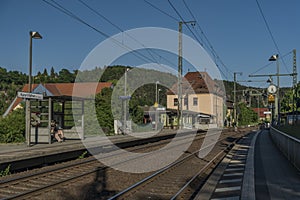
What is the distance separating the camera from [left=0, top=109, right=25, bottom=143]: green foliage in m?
22.1

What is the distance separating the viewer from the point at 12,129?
22.5 meters

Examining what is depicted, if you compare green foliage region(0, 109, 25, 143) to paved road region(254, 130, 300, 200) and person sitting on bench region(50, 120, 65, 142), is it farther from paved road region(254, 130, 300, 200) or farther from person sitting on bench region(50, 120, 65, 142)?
paved road region(254, 130, 300, 200)

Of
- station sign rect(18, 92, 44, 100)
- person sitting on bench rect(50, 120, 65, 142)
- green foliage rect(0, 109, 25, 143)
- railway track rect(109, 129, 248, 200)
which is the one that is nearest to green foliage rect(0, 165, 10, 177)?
railway track rect(109, 129, 248, 200)

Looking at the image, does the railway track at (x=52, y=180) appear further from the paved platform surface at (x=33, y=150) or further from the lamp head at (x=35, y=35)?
the lamp head at (x=35, y=35)

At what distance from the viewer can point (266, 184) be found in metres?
9.75

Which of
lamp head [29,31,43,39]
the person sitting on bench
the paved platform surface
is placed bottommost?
the paved platform surface

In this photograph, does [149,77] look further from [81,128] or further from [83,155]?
[83,155]

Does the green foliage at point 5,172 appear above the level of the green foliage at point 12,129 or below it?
below

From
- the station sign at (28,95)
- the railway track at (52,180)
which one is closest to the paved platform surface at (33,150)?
the railway track at (52,180)

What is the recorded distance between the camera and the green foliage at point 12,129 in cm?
2214

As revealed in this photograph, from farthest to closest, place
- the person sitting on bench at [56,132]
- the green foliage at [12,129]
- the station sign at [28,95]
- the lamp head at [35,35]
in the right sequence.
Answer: the green foliage at [12,129], the person sitting on bench at [56,132], the lamp head at [35,35], the station sign at [28,95]

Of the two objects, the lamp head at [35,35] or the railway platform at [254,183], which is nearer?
the railway platform at [254,183]

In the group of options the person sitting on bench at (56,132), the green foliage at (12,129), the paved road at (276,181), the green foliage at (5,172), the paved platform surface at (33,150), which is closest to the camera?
the paved road at (276,181)

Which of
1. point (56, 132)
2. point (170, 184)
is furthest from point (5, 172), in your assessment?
point (56, 132)
